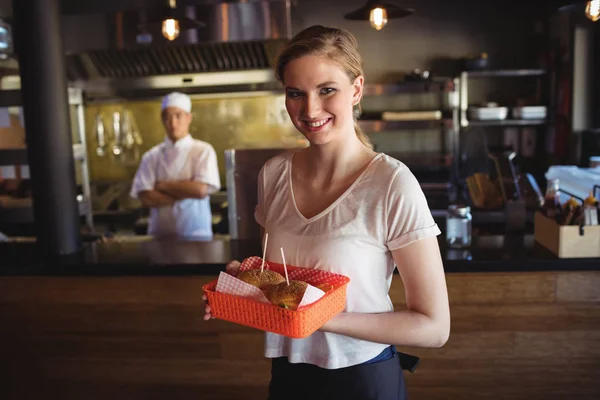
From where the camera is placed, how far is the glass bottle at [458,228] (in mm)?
2508

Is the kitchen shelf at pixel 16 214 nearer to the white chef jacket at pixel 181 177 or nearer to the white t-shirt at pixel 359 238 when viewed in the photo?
the white chef jacket at pixel 181 177

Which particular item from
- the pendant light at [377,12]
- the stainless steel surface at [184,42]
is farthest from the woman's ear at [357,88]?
the stainless steel surface at [184,42]

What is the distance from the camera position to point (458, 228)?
2.51 metres

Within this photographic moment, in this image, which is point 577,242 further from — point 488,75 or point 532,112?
point 488,75

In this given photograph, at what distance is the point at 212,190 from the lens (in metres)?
3.96

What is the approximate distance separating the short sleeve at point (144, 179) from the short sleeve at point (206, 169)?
0.36 meters

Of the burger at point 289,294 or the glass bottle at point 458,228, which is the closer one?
the burger at point 289,294

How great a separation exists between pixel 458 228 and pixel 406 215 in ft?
4.39

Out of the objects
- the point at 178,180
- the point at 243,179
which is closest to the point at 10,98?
the point at 178,180

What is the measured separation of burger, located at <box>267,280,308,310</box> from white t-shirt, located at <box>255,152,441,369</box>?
12 cm

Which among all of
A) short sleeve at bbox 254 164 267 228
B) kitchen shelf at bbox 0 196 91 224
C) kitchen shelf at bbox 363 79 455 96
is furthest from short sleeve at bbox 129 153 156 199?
short sleeve at bbox 254 164 267 228

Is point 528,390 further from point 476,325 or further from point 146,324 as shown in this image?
point 146,324

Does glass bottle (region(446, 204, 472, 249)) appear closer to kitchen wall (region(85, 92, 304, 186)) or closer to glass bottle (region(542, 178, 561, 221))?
glass bottle (region(542, 178, 561, 221))

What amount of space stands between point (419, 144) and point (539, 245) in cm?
339
